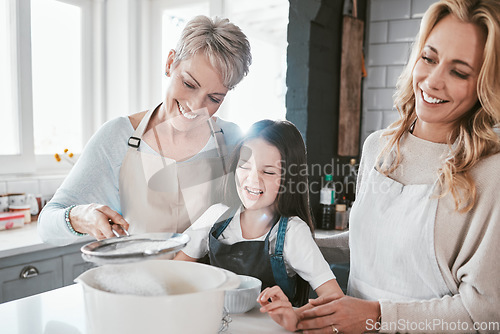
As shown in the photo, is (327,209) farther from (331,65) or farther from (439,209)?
(439,209)

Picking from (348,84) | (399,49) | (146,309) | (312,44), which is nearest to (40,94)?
(312,44)

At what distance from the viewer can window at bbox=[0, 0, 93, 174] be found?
86.9 inches

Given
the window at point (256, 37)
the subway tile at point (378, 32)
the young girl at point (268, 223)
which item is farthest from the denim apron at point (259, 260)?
the subway tile at point (378, 32)

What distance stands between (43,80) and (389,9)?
203cm

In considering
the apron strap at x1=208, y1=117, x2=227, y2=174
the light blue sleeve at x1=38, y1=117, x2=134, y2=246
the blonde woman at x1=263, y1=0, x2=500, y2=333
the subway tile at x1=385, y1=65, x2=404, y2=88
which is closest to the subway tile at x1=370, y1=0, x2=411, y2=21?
the subway tile at x1=385, y1=65, x2=404, y2=88

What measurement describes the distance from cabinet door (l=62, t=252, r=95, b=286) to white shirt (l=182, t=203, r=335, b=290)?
99cm

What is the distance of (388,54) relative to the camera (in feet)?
7.89

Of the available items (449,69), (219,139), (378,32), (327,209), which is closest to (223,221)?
(219,139)

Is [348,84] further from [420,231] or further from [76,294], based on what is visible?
[76,294]

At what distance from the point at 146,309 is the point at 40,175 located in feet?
6.99

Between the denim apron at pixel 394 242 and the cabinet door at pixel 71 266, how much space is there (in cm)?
126

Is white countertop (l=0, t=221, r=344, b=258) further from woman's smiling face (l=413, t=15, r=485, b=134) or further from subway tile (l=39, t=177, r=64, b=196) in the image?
woman's smiling face (l=413, t=15, r=485, b=134)

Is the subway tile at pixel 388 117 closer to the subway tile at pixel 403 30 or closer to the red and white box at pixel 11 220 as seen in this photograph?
the subway tile at pixel 403 30

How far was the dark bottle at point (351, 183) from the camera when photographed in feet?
7.40
